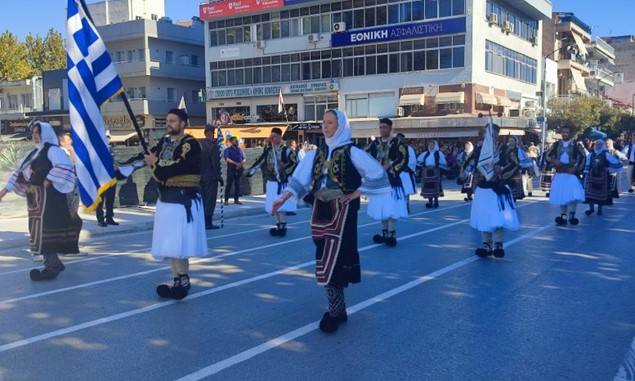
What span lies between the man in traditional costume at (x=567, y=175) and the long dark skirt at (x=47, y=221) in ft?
32.9

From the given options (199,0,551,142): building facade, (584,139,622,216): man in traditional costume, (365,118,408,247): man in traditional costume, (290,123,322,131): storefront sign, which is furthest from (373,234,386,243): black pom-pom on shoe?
(290,123,322,131): storefront sign

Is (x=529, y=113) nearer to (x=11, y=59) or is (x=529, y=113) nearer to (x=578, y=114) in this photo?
(x=578, y=114)

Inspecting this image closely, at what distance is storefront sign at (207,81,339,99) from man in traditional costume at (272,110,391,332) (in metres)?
40.9

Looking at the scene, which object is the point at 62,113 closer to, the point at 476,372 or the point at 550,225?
the point at 550,225

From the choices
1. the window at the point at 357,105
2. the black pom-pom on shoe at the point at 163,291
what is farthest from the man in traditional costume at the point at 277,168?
the window at the point at 357,105

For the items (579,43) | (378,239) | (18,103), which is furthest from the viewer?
(18,103)

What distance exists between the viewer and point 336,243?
238 inches

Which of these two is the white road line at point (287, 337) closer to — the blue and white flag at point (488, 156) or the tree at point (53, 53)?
the blue and white flag at point (488, 156)

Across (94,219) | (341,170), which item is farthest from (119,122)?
(341,170)

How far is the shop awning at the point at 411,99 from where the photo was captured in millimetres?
42300

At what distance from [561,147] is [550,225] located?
5.72 feet

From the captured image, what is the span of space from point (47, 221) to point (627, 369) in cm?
684

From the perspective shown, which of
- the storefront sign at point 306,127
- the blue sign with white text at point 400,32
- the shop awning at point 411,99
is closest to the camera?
the blue sign with white text at point 400,32

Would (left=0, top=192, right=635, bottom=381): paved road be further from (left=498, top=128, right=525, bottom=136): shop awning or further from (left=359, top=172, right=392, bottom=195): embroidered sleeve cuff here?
(left=498, top=128, right=525, bottom=136): shop awning
